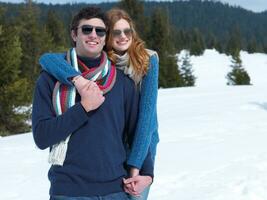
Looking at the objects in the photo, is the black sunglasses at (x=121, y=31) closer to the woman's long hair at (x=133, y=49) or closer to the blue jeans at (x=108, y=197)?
the woman's long hair at (x=133, y=49)

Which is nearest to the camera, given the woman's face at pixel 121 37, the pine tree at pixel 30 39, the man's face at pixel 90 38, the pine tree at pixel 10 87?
the man's face at pixel 90 38

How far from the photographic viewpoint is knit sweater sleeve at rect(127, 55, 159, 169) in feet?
8.94

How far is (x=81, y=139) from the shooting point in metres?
2.53

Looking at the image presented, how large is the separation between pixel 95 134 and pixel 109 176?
0.22 m

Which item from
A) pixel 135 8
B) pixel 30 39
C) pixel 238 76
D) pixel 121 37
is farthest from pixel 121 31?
pixel 238 76

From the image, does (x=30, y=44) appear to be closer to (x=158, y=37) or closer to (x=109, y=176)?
(x=158, y=37)

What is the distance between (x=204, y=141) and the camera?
10117mm

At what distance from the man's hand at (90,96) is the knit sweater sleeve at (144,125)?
1.05 feet

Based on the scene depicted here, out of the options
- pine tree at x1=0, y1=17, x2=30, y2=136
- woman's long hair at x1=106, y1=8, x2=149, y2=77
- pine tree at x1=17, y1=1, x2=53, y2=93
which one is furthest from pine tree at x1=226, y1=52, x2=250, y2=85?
woman's long hair at x1=106, y1=8, x2=149, y2=77

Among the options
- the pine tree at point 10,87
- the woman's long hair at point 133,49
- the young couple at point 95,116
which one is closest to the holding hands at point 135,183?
the young couple at point 95,116

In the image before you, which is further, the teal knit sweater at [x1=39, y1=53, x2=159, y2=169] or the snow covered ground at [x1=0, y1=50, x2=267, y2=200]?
the snow covered ground at [x1=0, y1=50, x2=267, y2=200]

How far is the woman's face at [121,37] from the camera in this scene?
2.85 meters

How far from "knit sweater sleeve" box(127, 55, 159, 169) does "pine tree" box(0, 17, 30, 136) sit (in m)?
15.0

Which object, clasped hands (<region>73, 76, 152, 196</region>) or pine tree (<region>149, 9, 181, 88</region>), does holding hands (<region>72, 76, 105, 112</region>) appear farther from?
pine tree (<region>149, 9, 181, 88</region>)
